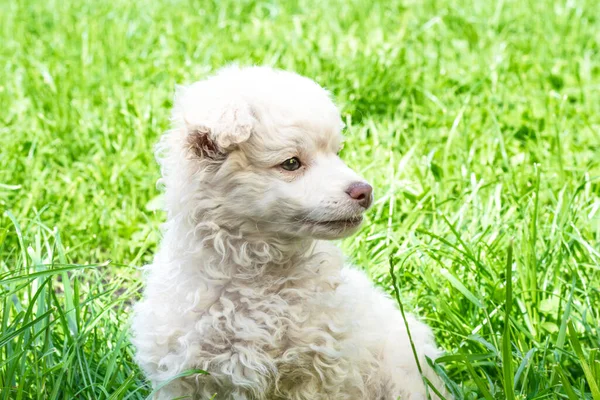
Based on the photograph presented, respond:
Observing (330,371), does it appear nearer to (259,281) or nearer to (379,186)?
(259,281)

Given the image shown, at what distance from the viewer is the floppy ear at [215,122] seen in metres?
2.39

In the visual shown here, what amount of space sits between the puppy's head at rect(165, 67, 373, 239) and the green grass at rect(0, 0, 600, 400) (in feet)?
0.82

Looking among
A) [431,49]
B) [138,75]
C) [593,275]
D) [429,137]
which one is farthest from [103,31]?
[593,275]

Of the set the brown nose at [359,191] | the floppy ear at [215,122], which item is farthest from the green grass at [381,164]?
the floppy ear at [215,122]

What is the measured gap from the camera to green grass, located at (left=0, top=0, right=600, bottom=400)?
Result: 300cm

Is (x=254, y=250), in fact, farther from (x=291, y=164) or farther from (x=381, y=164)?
(x=381, y=164)

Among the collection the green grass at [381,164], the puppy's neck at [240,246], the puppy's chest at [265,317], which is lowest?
the green grass at [381,164]

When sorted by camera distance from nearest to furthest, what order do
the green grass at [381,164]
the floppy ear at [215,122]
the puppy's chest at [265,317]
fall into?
the floppy ear at [215,122] → the puppy's chest at [265,317] → the green grass at [381,164]

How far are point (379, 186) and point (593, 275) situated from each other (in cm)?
115

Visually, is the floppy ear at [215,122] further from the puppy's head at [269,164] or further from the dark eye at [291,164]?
the dark eye at [291,164]

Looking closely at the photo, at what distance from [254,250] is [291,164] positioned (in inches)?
11.2

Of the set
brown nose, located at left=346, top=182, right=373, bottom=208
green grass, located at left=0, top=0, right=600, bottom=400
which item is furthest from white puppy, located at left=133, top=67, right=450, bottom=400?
green grass, located at left=0, top=0, right=600, bottom=400

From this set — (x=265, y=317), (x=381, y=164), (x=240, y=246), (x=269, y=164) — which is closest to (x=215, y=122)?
(x=269, y=164)

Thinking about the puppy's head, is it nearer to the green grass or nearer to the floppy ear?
the floppy ear
